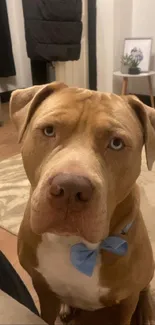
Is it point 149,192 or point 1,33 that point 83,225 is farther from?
point 1,33

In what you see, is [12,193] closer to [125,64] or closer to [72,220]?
[72,220]

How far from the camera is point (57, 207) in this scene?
2.78 feet

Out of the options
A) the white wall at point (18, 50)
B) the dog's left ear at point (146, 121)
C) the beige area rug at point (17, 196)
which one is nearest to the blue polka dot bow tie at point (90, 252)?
the dog's left ear at point (146, 121)

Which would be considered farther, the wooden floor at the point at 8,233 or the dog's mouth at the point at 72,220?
the wooden floor at the point at 8,233

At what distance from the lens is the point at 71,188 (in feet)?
2.61

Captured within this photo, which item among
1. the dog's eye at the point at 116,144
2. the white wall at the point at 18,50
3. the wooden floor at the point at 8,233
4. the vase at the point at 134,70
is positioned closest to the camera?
the dog's eye at the point at 116,144

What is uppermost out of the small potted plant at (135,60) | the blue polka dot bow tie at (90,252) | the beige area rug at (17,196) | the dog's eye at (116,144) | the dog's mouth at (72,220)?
the dog's eye at (116,144)

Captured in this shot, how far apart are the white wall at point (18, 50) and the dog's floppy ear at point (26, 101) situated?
A: 11.5 ft

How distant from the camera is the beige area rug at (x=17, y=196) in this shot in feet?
6.50

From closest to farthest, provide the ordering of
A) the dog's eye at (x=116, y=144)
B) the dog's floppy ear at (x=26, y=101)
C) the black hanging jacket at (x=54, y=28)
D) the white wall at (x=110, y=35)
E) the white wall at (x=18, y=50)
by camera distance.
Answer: the dog's eye at (x=116, y=144) → the dog's floppy ear at (x=26, y=101) → the black hanging jacket at (x=54, y=28) → the white wall at (x=110, y=35) → the white wall at (x=18, y=50)

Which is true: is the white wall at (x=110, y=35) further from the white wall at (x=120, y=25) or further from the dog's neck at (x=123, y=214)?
the dog's neck at (x=123, y=214)

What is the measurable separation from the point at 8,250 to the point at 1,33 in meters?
2.82

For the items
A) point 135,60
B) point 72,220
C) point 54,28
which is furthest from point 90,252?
point 135,60

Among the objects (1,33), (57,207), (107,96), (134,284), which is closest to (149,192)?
(134,284)
